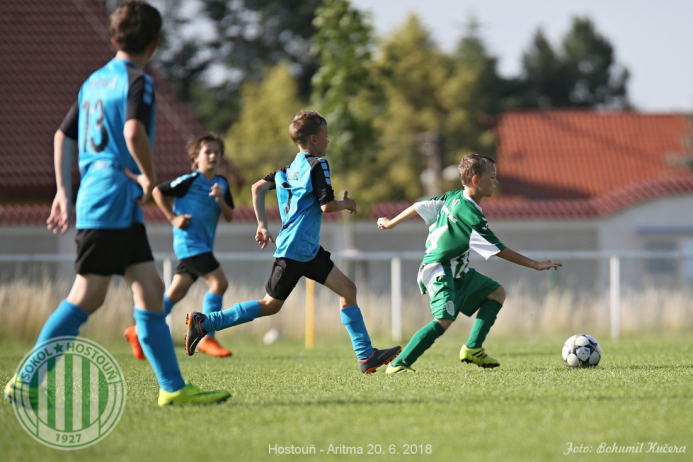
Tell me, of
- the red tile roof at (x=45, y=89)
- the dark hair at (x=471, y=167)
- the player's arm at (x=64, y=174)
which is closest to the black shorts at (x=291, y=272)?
the dark hair at (x=471, y=167)

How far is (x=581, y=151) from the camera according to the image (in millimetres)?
36281

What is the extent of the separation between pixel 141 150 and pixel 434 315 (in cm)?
271

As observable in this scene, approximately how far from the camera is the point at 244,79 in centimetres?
3972

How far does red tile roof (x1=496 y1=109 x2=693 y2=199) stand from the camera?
1359 inches

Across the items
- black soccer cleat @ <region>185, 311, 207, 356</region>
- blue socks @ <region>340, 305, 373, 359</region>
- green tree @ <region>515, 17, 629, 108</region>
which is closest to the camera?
black soccer cleat @ <region>185, 311, 207, 356</region>

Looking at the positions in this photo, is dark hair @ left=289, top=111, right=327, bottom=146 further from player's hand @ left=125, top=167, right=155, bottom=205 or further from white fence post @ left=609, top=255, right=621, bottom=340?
white fence post @ left=609, top=255, right=621, bottom=340

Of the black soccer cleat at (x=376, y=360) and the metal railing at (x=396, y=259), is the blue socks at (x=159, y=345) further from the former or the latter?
the metal railing at (x=396, y=259)

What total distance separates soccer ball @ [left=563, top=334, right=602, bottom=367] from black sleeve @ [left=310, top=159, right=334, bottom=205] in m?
2.35

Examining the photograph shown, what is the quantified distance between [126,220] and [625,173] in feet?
109

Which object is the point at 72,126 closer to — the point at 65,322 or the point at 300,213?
the point at 65,322

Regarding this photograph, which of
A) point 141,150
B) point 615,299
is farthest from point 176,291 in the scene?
point 615,299

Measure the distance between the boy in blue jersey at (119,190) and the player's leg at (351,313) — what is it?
169 cm

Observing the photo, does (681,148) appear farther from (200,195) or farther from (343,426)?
(343,426)

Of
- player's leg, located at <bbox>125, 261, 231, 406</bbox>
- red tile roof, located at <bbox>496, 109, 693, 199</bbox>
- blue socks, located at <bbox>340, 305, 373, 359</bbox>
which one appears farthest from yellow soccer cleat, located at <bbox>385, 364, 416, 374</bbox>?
red tile roof, located at <bbox>496, 109, 693, 199</bbox>
